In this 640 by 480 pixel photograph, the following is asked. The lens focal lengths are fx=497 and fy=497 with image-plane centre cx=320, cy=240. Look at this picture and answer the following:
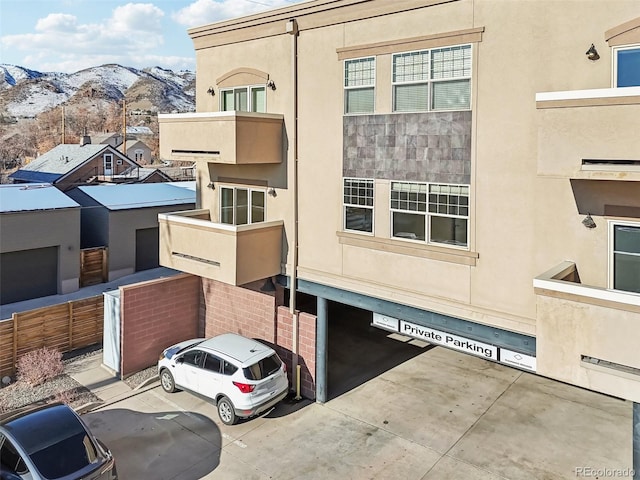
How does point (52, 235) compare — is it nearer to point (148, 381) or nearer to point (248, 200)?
point (148, 381)

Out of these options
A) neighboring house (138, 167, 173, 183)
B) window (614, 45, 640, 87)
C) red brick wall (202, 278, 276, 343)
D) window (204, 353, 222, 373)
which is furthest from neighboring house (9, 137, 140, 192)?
window (614, 45, 640, 87)

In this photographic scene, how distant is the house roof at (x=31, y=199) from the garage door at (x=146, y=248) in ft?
12.6

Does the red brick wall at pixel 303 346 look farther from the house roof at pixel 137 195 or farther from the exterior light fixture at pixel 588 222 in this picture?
the house roof at pixel 137 195

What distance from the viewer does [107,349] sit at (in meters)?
15.0

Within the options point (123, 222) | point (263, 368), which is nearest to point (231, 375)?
point (263, 368)

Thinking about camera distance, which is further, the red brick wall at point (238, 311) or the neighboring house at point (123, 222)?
the neighboring house at point (123, 222)

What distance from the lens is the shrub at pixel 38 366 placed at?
13953mm

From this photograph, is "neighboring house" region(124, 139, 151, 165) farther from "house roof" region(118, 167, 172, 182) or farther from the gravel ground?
the gravel ground

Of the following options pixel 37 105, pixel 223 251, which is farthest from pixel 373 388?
pixel 37 105

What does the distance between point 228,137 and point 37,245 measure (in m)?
12.9

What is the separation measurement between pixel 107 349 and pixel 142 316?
1.50 m

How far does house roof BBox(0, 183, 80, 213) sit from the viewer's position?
20.5 metres

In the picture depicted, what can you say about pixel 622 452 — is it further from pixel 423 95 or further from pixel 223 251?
pixel 223 251

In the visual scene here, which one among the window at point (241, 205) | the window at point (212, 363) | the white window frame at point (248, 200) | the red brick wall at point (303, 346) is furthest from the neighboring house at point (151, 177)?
the window at point (212, 363)
